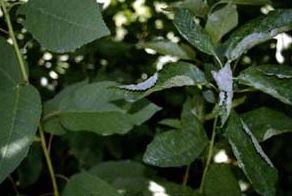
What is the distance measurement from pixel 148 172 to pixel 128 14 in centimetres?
47

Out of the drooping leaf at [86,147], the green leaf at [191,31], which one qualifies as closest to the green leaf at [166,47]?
the green leaf at [191,31]

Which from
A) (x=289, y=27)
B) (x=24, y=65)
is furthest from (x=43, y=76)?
(x=289, y=27)

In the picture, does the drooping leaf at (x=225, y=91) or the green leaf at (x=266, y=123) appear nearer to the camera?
the drooping leaf at (x=225, y=91)

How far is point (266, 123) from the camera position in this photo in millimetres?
965

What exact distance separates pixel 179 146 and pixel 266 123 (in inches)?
5.6

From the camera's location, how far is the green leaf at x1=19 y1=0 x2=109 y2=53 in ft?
2.69

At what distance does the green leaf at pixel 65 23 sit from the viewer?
2.69 feet

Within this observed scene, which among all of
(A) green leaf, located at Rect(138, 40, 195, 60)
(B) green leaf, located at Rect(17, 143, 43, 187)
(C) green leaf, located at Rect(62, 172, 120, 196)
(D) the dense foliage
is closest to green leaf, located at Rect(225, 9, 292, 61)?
(D) the dense foliage

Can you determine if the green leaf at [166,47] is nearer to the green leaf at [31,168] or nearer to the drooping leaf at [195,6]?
the drooping leaf at [195,6]

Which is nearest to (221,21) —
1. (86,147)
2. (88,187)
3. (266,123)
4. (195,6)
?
(195,6)

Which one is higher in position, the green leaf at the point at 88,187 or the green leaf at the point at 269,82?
the green leaf at the point at 269,82

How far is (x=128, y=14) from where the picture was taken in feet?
5.02

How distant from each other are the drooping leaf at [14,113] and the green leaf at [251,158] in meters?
0.27

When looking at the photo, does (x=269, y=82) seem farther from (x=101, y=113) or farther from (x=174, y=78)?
(x=101, y=113)
